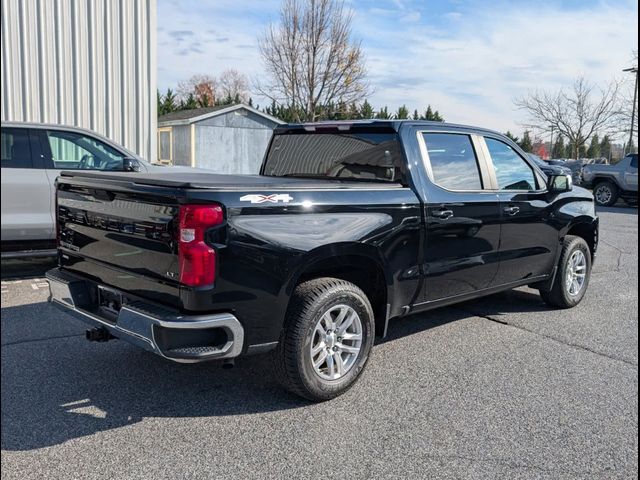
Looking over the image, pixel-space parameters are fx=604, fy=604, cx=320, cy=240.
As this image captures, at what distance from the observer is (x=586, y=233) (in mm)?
6688

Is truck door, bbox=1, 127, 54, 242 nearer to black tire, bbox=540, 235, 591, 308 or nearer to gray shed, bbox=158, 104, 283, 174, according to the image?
black tire, bbox=540, 235, 591, 308

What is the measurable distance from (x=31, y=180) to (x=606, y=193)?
18.8 m

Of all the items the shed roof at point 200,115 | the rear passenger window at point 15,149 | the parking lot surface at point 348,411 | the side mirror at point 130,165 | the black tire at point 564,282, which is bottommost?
the parking lot surface at point 348,411

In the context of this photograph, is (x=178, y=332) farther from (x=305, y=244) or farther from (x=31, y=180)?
(x=31, y=180)

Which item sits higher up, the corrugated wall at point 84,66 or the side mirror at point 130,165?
the corrugated wall at point 84,66

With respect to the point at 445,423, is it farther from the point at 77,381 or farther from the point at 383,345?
the point at 77,381

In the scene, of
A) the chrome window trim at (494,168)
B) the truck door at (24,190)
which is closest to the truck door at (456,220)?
the chrome window trim at (494,168)

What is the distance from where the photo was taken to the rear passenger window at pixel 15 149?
703cm

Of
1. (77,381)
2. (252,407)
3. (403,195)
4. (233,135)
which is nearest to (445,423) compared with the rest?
(252,407)

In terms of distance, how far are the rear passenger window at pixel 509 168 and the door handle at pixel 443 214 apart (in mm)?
919

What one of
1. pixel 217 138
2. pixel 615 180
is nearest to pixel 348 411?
pixel 615 180

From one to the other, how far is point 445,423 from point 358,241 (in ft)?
4.11

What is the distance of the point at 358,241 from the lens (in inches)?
156

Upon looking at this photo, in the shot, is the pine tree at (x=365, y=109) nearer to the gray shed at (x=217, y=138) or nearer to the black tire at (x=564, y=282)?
the gray shed at (x=217, y=138)
